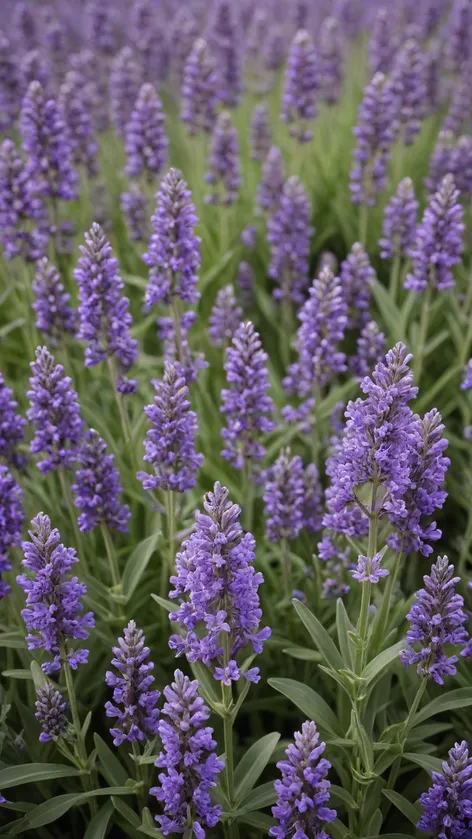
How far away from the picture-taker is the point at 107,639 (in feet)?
14.1

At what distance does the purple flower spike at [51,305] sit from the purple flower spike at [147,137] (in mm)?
1970

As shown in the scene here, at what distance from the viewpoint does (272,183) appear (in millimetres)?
7527

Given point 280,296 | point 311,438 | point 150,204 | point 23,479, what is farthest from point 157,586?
point 150,204

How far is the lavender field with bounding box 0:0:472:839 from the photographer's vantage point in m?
3.21

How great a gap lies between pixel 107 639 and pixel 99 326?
1695 mm

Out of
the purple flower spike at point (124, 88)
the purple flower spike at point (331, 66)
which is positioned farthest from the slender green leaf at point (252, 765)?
the purple flower spike at point (331, 66)

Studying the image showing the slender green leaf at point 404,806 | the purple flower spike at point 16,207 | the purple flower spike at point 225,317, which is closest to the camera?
the slender green leaf at point 404,806

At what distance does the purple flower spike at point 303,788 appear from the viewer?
9.44 feet

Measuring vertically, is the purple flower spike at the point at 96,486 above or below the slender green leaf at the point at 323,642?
above

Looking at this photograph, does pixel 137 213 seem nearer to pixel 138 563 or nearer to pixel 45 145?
pixel 45 145

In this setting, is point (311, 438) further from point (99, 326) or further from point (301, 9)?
point (301, 9)

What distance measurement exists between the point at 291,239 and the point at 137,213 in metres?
1.49

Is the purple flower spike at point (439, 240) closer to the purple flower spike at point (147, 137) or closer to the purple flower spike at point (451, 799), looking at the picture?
the purple flower spike at point (147, 137)

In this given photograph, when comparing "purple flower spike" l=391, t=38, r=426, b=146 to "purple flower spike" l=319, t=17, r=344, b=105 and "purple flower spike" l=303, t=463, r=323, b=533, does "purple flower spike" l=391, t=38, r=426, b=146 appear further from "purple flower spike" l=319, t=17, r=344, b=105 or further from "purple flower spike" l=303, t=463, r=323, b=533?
"purple flower spike" l=303, t=463, r=323, b=533
